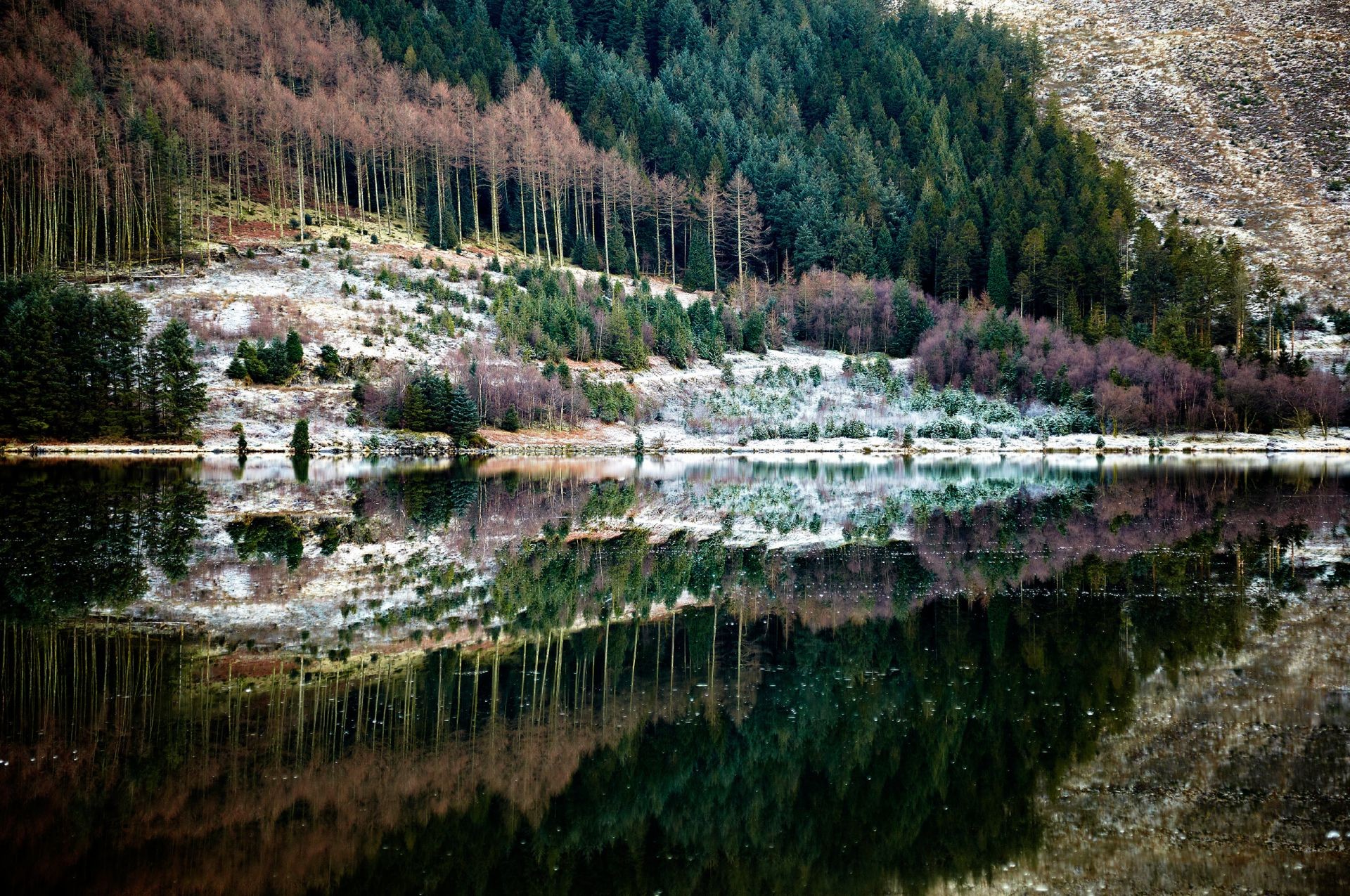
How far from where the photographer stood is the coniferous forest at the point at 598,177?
244ft

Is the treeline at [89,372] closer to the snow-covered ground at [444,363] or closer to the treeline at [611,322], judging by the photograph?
the snow-covered ground at [444,363]

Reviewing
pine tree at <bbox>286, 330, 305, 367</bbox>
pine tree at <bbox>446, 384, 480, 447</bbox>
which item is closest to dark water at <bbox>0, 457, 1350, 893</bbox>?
pine tree at <bbox>446, 384, 480, 447</bbox>

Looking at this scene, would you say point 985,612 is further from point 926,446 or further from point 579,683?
point 926,446

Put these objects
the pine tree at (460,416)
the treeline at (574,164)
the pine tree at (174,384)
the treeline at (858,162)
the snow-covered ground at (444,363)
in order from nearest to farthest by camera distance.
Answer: the pine tree at (174,384)
the snow-covered ground at (444,363)
the pine tree at (460,416)
the treeline at (574,164)
the treeline at (858,162)

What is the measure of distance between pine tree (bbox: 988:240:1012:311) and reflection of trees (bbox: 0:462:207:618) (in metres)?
77.8

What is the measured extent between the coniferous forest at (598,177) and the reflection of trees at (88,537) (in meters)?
24.1

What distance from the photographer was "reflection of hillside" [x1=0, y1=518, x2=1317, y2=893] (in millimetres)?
7906

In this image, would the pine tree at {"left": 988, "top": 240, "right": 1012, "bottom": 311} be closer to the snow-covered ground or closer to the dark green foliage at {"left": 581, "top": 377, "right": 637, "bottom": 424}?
the snow-covered ground

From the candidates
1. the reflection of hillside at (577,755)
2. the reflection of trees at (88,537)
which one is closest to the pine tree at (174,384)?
the reflection of trees at (88,537)

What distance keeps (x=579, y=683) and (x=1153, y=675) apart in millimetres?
7857

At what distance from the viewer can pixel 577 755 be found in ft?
32.6

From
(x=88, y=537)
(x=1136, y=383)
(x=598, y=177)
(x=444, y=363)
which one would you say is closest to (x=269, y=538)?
(x=88, y=537)

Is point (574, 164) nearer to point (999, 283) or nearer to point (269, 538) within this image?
point (999, 283)

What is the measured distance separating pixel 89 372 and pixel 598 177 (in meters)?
56.3
